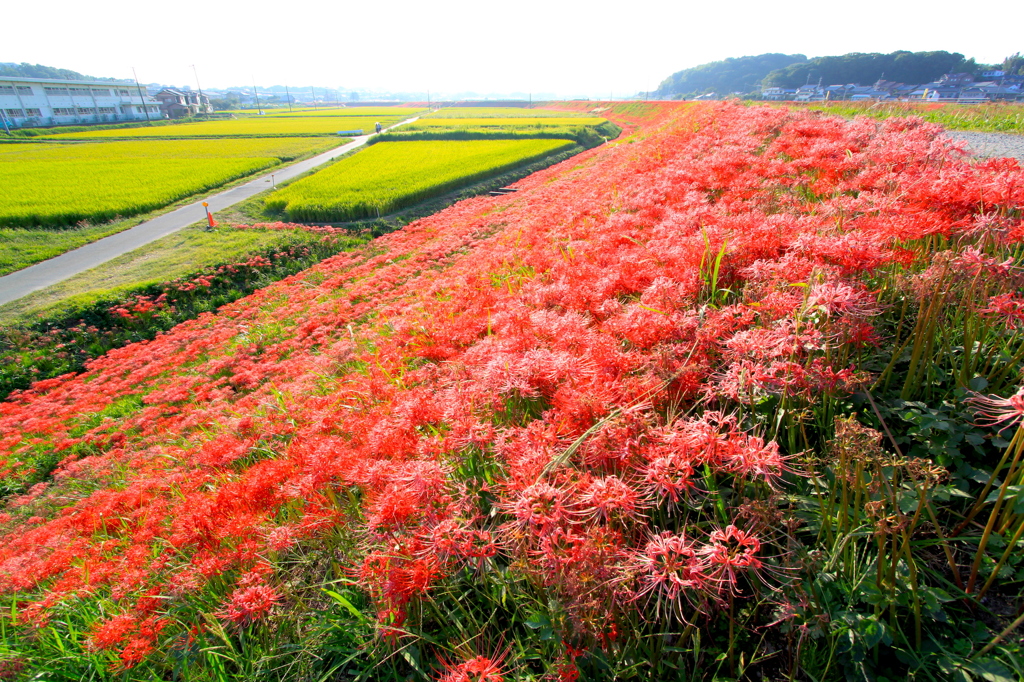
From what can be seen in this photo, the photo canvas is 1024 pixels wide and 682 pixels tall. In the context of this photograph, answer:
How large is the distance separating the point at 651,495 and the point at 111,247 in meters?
23.1

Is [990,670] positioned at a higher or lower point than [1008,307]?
lower

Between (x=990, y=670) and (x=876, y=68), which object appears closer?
(x=990, y=670)

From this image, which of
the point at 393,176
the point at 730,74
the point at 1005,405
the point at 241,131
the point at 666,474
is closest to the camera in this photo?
the point at 1005,405

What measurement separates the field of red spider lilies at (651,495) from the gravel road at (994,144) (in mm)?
4798

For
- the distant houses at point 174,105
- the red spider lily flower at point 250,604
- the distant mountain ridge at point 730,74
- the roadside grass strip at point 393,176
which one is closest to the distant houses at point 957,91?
the roadside grass strip at point 393,176

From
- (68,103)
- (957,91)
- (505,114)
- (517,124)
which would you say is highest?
(68,103)

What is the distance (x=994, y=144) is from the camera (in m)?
8.64

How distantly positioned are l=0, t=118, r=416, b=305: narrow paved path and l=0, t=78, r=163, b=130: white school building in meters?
52.8

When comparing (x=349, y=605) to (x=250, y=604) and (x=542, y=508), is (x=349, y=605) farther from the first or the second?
(x=542, y=508)

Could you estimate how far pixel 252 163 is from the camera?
105 feet

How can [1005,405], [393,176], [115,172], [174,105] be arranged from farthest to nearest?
[174,105] < [115,172] < [393,176] < [1005,405]

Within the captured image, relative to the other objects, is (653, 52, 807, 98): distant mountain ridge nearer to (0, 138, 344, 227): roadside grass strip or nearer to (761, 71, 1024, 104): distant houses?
(761, 71, 1024, 104): distant houses

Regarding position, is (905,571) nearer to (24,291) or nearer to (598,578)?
(598,578)

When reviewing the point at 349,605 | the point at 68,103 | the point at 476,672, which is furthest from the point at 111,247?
the point at 68,103
